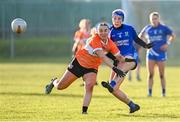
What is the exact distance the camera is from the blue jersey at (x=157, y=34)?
22609 millimetres

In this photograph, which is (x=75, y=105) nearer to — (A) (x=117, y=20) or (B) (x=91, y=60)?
(B) (x=91, y=60)

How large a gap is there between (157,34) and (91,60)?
20.8 feet

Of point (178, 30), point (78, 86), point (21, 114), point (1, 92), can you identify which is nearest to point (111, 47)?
point (21, 114)

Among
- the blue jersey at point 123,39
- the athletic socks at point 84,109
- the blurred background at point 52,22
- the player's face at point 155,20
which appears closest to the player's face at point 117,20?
the blue jersey at point 123,39

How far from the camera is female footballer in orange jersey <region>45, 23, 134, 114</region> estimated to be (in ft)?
53.8

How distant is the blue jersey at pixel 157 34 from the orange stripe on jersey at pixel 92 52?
5.86 meters

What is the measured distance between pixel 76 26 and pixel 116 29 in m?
44.7

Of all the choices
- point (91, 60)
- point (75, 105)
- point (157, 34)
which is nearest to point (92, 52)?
point (91, 60)

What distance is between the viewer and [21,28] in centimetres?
1930

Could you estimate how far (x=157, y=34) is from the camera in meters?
22.7

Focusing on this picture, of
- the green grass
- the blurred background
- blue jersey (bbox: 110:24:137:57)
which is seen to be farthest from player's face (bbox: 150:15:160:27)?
the blurred background

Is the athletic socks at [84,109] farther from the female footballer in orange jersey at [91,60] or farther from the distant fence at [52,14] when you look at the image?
the distant fence at [52,14]

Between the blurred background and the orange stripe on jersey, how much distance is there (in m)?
38.9

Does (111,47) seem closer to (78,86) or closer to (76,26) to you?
(78,86)
